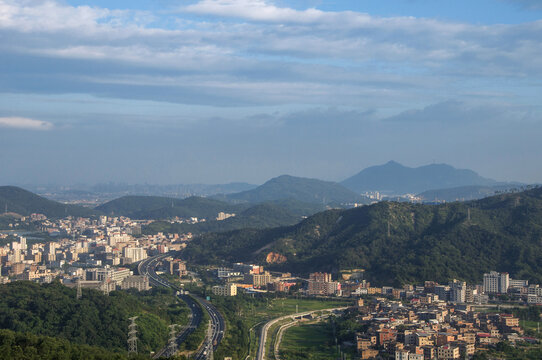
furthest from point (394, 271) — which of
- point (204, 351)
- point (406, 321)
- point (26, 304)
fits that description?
point (26, 304)

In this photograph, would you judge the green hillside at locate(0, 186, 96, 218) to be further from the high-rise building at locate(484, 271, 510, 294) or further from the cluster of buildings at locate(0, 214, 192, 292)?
the high-rise building at locate(484, 271, 510, 294)

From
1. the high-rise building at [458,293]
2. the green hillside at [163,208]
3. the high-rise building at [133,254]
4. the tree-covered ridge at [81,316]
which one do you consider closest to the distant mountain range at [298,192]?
the green hillside at [163,208]

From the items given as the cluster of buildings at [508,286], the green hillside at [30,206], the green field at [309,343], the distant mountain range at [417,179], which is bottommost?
the green field at [309,343]

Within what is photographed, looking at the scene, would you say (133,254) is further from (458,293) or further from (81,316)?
(81,316)

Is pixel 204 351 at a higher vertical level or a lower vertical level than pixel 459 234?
lower

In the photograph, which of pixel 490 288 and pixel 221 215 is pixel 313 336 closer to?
pixel 490 288

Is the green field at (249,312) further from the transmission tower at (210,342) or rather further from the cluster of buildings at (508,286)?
the cluster of buildings at (508,286)
